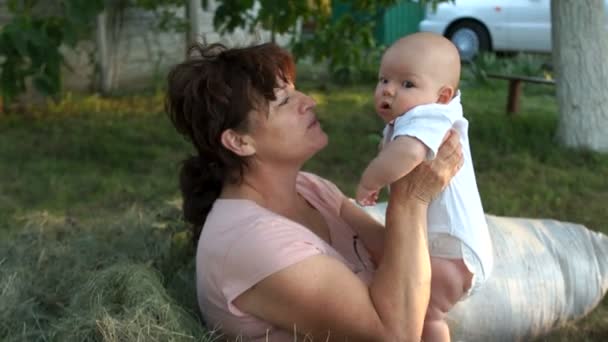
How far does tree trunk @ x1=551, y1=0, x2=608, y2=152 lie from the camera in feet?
19.2

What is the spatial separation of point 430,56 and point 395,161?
0.32 meters

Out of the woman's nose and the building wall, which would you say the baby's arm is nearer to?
the woman's nose

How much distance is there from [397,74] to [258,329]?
0.72m

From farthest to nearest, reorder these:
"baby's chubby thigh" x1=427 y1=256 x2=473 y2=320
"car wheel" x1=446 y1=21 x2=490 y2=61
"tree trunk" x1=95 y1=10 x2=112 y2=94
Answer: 1. "car wheel" x1=446 y1=21 x2=490 y2=61
2. "tree trunk" x1=95 y1=10 x2=112 y2=94
3. "baby's chubby thigh" x1=427 y1=256 x2=473 y2=320

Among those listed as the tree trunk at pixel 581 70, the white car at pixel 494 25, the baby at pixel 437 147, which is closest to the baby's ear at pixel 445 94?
the baby at pixel 437 147

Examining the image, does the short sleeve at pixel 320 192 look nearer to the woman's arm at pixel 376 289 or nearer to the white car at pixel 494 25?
the woman's arm at pixel 376 289

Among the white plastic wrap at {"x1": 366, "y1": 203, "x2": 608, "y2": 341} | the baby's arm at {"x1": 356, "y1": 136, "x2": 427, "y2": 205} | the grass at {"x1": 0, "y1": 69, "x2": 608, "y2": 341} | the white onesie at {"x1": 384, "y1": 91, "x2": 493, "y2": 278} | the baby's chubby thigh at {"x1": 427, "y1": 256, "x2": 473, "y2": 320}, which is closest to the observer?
the baby's arm at {"x1": 356, "y1": 136, "x2": 427, "y2": 205}

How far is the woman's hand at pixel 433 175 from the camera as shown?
1.98 meters

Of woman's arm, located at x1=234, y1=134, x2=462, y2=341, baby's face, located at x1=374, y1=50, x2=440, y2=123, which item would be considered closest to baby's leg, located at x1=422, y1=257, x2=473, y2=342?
woman's arm, located at x1=234, y1=134, x2=462, y2=341

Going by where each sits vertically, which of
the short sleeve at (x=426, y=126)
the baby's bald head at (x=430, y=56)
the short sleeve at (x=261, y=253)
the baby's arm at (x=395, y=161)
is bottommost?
the short sleeve at (x=261, y=253)

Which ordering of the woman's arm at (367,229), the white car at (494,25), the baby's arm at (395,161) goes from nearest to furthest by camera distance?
1. the baby's arm at (395,161)
2. the woman's arm at (367,229)
3. the white car at (494,25)

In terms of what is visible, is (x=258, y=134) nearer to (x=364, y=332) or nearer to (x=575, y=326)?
(x=364, y=332)

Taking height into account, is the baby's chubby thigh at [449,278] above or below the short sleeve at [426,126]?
below

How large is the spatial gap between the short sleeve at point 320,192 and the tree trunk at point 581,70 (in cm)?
396
